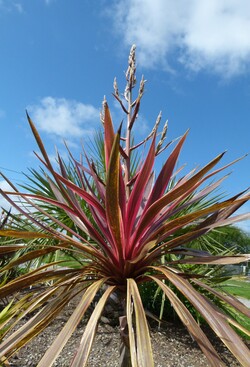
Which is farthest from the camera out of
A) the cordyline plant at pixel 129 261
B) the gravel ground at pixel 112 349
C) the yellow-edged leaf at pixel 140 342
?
the gravel ground at pixel 112 349

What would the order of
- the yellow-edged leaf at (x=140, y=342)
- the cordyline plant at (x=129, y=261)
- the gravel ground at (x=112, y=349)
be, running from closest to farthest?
the yellow-edged leaf at (x=140, y=342), the cordyline plant at (x=129, y=261), the gravel ground at (x=112, y=349)

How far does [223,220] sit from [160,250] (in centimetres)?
34

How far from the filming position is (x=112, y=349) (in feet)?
11.5

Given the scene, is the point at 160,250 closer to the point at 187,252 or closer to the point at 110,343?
the point at 187,252

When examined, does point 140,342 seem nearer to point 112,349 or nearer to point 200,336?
point 200,336

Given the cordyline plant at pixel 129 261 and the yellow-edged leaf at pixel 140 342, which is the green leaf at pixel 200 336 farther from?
the yellow-edged leaf at pixel 140 342

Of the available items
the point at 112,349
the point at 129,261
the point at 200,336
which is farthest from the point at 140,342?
the point at 112,349

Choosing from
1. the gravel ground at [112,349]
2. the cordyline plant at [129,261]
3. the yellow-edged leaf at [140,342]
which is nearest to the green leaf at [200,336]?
the cordyline plant at [129,261]

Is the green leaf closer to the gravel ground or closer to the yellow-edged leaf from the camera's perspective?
the yellow-edged leaf

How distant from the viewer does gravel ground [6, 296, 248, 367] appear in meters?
3.25

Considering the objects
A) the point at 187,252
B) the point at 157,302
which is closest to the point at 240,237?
the point at 157,302

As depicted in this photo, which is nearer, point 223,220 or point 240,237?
point 223,220

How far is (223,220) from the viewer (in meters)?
1.64

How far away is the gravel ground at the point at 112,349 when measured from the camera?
3.25 metres
